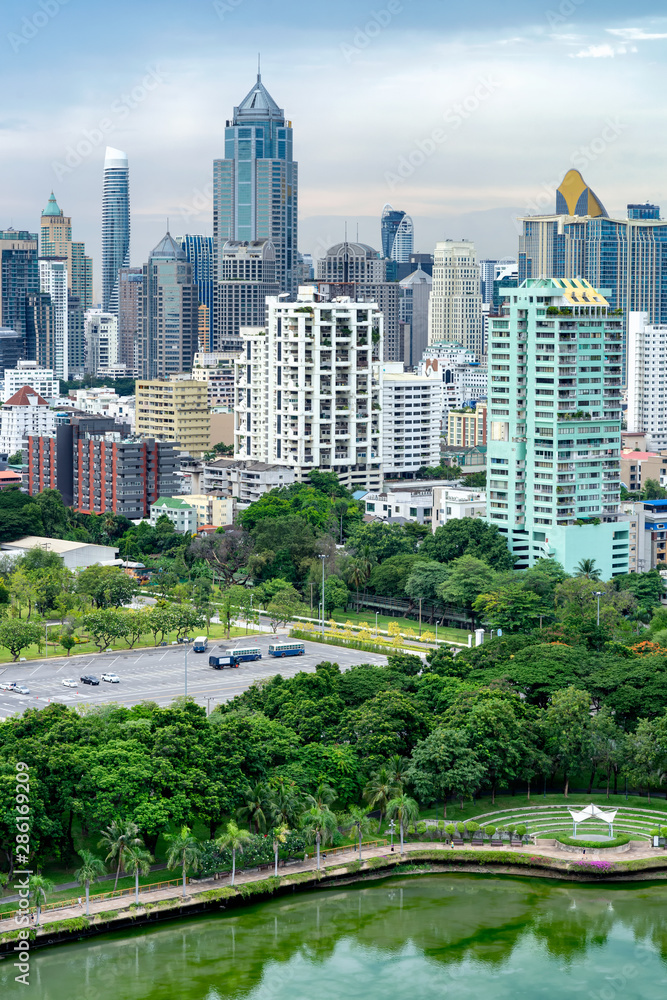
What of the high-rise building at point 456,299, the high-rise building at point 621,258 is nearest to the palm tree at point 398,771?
the high-rise building at point 621,258

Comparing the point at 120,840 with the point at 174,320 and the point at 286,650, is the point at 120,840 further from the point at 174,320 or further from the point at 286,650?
the point at 174,320

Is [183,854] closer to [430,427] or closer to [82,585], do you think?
[82,585]

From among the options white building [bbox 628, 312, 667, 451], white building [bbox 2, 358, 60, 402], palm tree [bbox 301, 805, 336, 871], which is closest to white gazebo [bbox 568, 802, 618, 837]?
palm tree [bbox 301, 805, 336, 871]

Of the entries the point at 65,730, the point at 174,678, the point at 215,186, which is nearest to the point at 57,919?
the point at 65,730

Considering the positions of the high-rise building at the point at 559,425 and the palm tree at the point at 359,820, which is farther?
the high-rise building at the point at 559,425

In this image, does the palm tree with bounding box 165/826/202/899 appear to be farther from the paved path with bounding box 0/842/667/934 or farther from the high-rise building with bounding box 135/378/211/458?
the high-rise building with bounding box 135/378/211/458

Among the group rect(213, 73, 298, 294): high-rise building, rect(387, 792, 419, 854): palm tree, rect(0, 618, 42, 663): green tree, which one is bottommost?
rect(387, 792, 419, 854): palm tree

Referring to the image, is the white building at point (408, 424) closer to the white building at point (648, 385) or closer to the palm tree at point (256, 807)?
the white building at point (648, 385)
